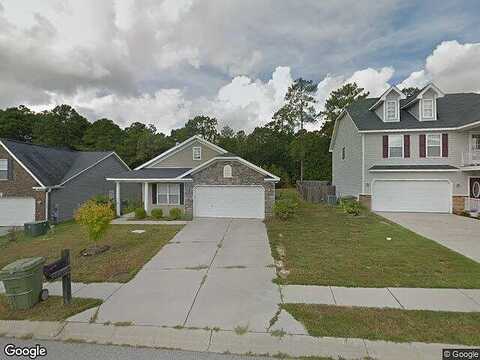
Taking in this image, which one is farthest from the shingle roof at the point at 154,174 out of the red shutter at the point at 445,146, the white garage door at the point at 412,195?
the red shutter at the point at 445,146

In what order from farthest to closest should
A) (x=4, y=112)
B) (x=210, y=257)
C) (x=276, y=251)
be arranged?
(x=4, y=112), (x=276, y=251), (x=210, y=257)

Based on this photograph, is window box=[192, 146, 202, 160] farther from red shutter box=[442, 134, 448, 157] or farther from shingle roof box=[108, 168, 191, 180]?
red shutter box=[442, 134, 448, 157]

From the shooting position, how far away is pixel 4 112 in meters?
46.5

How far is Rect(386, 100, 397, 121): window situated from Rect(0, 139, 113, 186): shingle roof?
2351 centimetres

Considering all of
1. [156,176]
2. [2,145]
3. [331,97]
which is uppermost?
[331,97]

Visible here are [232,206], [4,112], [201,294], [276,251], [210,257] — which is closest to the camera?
[201,294]

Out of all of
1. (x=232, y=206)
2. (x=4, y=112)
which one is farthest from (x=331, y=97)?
(x=4, y=112)

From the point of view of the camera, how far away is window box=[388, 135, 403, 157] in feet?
57.5

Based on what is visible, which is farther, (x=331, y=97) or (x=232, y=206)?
(x=331, y=97)

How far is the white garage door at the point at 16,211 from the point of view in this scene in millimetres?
17016

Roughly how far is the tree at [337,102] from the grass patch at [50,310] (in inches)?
1413

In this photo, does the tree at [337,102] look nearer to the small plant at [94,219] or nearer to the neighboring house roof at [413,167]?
the neighboring house roof at [413,167]

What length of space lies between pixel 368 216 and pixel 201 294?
13257 mm

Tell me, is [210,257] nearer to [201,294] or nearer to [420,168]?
[201,294]
